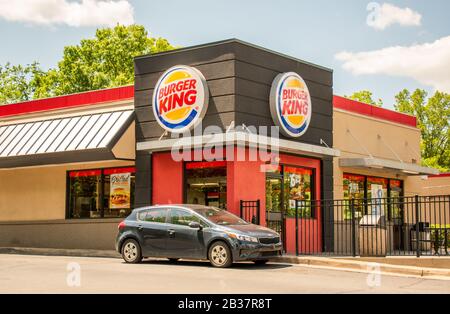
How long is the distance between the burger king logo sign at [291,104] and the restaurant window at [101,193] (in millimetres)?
5525

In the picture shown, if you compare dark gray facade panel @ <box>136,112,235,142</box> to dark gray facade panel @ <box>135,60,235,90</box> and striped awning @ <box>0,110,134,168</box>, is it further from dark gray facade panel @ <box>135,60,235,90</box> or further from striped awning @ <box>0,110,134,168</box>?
dark gray facade panel @ <box>135,60,235,90</box>

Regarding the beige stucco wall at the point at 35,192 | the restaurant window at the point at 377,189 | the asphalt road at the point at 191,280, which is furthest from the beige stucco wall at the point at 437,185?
the asphalt road at the point at 191,280

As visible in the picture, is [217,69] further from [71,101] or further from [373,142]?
[373,142]

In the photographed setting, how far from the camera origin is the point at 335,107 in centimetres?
2538

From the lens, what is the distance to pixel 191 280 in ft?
44.7

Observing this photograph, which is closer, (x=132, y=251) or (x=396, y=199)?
(x=132, y=251)

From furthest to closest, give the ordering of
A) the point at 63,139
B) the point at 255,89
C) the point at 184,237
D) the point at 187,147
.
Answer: the point at 63,139 → the point at 187,147 → the point at 255,89 → the point at 184,237

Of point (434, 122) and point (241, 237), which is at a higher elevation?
point (434, 122)

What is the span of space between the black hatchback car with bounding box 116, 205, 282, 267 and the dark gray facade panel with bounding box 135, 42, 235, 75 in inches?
209

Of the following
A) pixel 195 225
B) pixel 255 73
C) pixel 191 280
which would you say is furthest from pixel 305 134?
pixel 191 280

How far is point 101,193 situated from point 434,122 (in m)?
45.8

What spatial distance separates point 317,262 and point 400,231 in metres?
10.4

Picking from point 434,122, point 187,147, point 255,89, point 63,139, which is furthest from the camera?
point 434,122
